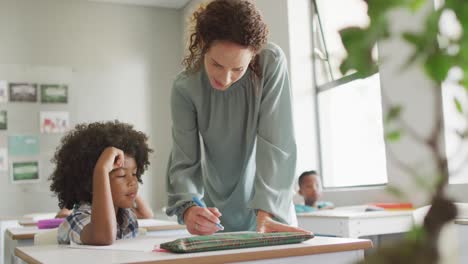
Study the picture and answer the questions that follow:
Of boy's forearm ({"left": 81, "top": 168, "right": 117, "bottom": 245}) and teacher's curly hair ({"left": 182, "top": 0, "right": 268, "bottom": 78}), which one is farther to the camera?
boy's forearm ({"left": 81, "top": 168, "right": 117, "bottom": 245})

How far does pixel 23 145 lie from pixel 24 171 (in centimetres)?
24

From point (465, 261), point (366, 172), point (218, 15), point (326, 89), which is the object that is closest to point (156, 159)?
point (326, 89)

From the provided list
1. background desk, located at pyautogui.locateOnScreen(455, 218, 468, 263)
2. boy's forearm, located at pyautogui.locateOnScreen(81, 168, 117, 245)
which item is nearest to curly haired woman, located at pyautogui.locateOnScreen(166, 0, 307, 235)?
boy's forearm, located at pyautogui.locateOnScreen(81, 168, 117, 245)

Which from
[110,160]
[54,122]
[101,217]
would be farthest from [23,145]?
[101,217]

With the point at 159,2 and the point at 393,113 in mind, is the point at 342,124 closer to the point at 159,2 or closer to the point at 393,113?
the point at 159,2

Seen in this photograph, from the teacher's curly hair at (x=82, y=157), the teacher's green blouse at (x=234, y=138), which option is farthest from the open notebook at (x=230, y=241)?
the teacher's curly hair at (x=82, y=157)

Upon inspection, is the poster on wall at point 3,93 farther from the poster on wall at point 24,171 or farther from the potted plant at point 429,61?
the potted plant at point 429,61

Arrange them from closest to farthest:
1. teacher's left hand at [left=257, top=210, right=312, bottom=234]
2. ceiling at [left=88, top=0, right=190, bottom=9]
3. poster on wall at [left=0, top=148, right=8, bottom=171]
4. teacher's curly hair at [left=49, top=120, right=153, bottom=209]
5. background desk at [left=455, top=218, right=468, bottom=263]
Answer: teacher's left hand at [left=257, top=210, right=312, bottom=234] < teacher's curly hair at [left=49, top=120, right=153, bottom=209] < background desk at [left=455, top=218, right=468, bottom=263] < poster on wall at [left=0, top=148, right=8, bottom=171] < ceiling at [left=88, top=0, right=190, bottom=9]

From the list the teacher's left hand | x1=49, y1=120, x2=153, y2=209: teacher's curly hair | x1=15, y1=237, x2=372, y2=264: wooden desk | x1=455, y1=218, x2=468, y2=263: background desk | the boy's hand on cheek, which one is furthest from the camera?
x1=455, y1=218, x2=468, y2=263: background desk

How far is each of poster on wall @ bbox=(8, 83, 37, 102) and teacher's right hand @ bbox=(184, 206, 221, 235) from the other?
417cm

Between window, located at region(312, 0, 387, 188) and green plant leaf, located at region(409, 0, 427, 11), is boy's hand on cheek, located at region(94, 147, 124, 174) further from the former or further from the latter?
window, located at region(312, 0, 387, 188)

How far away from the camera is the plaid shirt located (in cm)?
158

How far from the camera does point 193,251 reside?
1097mm

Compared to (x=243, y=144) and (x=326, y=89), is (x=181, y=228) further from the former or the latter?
(x=326, y=89)
